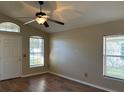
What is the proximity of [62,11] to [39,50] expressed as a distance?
322cm

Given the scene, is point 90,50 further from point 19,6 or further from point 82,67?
point 19,6

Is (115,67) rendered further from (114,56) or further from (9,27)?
(9,27)

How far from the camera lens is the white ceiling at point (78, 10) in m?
3.08

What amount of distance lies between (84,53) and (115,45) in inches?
48.5

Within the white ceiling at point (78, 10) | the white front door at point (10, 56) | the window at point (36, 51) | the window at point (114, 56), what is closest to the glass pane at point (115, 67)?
the window at point (114, 56)

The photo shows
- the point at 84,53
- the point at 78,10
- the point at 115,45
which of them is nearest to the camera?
the point at 78,10

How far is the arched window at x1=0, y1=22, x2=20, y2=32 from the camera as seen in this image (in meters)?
5.16

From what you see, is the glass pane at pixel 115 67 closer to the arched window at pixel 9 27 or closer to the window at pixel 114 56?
the window at pixel 114 56

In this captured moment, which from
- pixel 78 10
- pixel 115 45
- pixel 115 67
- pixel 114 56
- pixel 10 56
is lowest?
pixel 115 67

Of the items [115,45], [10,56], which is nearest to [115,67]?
[115,45]

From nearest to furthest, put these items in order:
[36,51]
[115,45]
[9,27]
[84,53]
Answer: [115,45], [84,53], [9,27], [36,51]

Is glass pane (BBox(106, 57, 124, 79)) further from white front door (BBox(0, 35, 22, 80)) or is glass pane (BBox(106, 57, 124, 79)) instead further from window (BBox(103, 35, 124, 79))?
white front door (BBox(0, 35, 22, 80))

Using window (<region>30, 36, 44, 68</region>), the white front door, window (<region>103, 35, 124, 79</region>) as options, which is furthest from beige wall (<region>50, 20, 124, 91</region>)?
the white front door

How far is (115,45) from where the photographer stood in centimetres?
394
